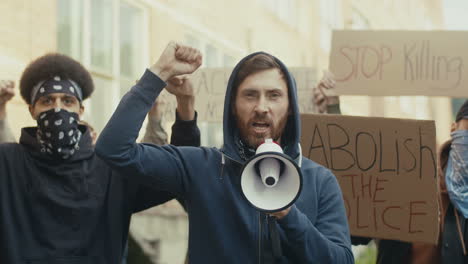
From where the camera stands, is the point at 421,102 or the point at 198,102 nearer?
the point at 198,102

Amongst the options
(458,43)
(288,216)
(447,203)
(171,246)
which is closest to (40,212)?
(288,216)

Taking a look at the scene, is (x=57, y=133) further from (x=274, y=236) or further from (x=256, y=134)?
(x=274, y=236)

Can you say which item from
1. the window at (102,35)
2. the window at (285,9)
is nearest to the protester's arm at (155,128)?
the window at (102,35)

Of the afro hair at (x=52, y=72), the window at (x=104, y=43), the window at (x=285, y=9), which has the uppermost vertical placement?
the window at (x=285, y=9)

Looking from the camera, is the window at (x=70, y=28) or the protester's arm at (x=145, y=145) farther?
the window at (x=70, y=28)

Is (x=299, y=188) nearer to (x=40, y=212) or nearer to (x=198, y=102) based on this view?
(x=40, y=212)

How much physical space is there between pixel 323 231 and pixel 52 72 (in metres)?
1.70

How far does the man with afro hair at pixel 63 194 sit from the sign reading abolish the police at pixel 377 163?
105 cm

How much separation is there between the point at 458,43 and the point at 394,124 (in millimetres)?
1426

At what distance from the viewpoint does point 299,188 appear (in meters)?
2.64

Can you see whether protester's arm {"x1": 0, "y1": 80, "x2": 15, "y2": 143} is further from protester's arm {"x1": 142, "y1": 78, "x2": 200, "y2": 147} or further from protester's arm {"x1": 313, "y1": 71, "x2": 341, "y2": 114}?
protester's arm {"x1": 313, "y1": 71, "x2": 341, "y2": 114}

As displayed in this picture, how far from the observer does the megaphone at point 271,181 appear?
263cm

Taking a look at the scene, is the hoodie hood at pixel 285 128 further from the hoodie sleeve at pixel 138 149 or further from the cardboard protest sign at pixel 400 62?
the cardboard protest sign at pixel 400 62

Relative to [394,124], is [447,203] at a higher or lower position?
lower
